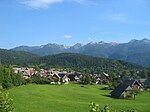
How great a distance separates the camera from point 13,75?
310 ft

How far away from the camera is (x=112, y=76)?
143250 mm

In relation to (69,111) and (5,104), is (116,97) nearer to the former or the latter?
(69,111)

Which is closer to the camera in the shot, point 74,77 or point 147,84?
point 147,84

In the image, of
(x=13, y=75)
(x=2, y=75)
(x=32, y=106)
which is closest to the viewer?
(x=32, y=106)

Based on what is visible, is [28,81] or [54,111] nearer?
[54,111]

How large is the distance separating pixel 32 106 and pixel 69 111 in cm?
637

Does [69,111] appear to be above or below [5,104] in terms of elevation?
below

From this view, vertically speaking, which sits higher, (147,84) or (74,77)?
(74,77)

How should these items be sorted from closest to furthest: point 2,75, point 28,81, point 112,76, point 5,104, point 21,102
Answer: point 5,104 < point 21,102 < point 2,75 < point 28,81 < point 112,76

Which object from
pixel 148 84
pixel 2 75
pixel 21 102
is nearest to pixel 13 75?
pixel 2 75

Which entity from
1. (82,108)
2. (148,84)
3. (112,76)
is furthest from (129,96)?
(112,76)

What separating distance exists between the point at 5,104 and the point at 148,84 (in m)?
110

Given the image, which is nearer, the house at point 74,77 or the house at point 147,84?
the house at point 147,84

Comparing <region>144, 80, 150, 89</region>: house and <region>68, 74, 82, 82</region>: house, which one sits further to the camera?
<region>68, 74, 82, 82</region>: house
